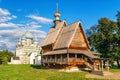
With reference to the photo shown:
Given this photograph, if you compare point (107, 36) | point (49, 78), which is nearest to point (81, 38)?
point (107, 36)

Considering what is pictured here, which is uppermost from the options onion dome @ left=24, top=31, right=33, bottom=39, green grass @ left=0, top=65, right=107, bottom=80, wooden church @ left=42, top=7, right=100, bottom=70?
onion dome @ left=24, top=31, right=33, bottom=39

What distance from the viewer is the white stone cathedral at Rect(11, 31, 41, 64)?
92938mm

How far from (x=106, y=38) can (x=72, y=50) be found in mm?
12245

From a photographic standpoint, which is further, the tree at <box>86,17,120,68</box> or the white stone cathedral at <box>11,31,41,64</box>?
the white stone cathedral at <box>11,31,41,64</box>

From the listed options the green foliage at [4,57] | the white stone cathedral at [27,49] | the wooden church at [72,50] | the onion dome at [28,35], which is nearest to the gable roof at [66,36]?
the wooden church at [72,50]

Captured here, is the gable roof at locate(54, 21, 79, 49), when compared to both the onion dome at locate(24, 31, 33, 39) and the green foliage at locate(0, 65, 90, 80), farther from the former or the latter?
the onion dome at locate(24, 31, 33, 39)

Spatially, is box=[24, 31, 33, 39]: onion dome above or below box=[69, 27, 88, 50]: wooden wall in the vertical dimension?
above

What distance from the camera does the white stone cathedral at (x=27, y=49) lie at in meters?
92.9

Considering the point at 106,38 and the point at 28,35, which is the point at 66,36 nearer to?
the point at 106,38

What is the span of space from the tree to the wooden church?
7.51 metres

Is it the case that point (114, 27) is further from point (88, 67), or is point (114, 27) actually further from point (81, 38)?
point (88, 67)

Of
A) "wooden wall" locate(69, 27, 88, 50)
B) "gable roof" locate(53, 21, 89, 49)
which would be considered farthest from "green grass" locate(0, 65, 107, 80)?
"wooden wall" locate(69, 27, 88, 50)

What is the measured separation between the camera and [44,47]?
4981 centimetres

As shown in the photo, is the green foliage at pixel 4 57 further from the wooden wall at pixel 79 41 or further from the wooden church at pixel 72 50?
the wooden wall at pixel 79 41
